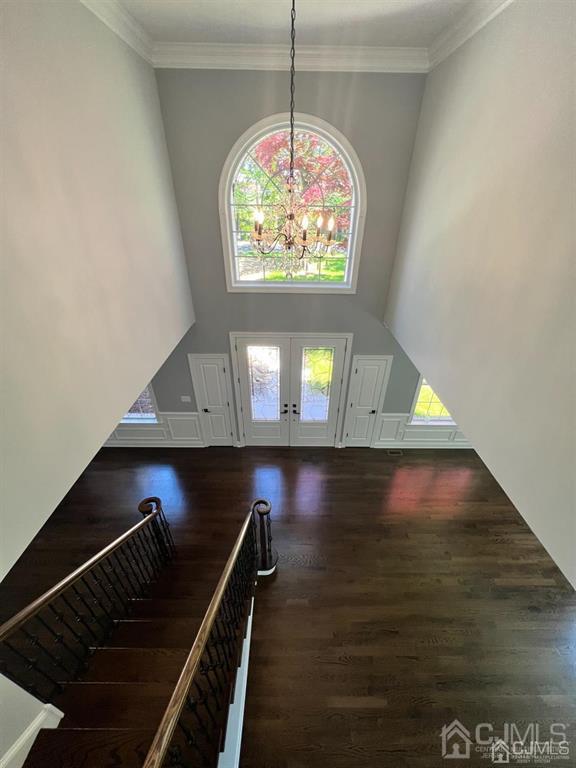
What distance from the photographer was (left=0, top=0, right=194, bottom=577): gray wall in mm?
1515

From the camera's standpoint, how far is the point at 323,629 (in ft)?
9.46

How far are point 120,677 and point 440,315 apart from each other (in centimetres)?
374

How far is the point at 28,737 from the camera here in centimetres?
177

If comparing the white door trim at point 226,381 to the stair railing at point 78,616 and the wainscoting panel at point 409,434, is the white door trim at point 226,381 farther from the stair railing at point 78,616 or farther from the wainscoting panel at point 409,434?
the wainscoting panel at point 409,434

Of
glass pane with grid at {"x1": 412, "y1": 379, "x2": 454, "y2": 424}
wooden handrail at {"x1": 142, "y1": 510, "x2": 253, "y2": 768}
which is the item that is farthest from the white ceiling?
wooden handrail at {"x1": 142, "y1": 510, "x2": 253, "y2": 768}

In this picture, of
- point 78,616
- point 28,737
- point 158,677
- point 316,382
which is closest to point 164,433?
point 316,382

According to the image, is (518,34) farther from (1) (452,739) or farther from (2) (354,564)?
(1) (452,739)

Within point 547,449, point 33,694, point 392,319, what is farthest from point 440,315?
point 33,694

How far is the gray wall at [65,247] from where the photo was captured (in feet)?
4.97

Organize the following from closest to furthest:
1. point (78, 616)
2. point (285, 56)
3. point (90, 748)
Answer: point (90, 748) → point (78, 616) → point (285, 56)

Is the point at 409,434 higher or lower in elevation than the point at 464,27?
lower

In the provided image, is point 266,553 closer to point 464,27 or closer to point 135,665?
point 135,665

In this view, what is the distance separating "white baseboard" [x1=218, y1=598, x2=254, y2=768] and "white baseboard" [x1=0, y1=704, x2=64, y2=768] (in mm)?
1064

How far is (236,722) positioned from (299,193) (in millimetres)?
4883
